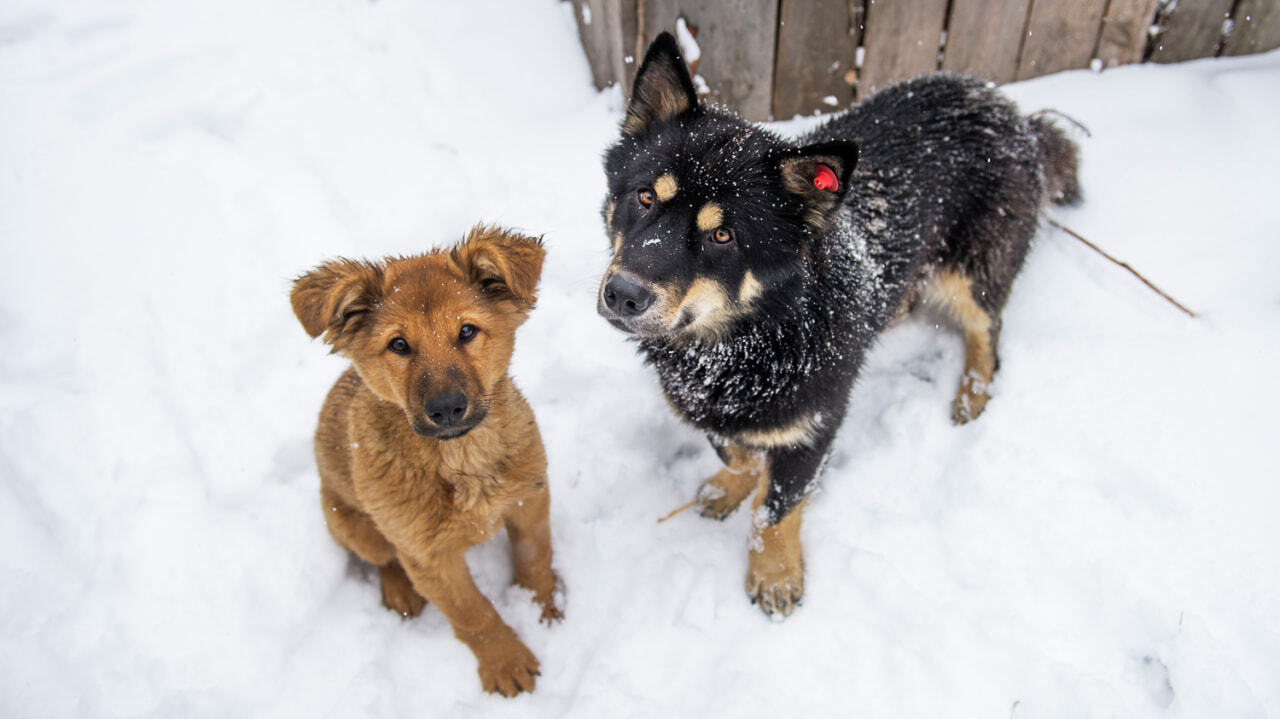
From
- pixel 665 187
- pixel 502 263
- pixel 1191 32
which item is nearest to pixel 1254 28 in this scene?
pixel 1191 32

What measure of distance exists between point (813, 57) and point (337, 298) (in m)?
3.16

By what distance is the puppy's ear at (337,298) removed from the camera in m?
2.07

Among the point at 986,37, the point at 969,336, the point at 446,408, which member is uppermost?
the point at 986,37

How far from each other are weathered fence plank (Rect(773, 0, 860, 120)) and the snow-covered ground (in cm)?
102

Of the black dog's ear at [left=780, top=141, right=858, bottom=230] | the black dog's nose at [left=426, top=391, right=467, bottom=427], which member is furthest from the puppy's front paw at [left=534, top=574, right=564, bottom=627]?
the black dog's ear at [left=780, top=141, right=858, bottom=230]

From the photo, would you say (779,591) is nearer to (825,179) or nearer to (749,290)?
(749,290)

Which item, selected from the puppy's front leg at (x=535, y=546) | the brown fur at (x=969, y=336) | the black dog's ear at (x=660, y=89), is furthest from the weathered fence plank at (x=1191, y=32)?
the puppy's front leg at (x=535, y=546)

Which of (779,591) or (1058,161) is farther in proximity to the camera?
(1058,161)

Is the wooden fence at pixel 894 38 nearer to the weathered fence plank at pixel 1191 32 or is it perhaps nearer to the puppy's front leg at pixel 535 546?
the weathered fence plank at pixel 1191 32

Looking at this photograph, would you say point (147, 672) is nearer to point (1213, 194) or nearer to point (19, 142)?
point (19, 142)

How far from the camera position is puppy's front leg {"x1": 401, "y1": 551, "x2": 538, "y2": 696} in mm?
2533

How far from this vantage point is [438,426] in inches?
83.4

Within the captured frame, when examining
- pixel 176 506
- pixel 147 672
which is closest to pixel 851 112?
pixel 176 506

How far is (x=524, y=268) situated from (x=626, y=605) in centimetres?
161
